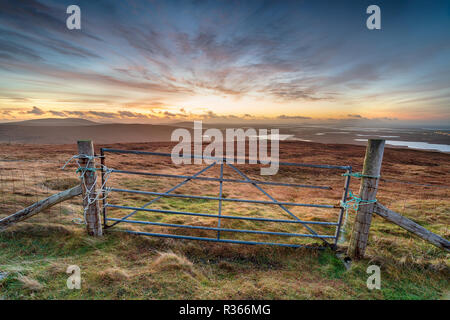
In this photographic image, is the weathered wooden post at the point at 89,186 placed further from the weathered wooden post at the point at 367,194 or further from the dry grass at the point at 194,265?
the weathered wooden post at the point at 367,194

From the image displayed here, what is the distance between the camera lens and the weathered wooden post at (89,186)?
3588 mm

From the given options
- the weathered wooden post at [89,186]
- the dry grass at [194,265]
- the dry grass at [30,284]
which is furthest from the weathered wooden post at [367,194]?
the dry grass at [30,284]

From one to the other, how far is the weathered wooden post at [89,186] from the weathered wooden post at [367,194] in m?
4.93

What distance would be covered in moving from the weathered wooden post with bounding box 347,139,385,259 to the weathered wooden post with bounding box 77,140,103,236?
493 cm

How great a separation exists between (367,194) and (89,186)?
5.16m

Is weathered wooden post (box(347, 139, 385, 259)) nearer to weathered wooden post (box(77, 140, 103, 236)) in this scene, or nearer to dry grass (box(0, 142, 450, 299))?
dry grass (box(0, 142, 450, 299))

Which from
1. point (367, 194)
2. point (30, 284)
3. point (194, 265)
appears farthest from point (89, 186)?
point (367, 194)

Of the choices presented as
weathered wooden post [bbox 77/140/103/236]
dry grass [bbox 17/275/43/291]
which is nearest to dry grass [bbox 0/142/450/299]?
dry grass [bbox 17/275/43/291]

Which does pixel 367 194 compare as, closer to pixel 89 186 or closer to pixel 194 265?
pixel 194 265

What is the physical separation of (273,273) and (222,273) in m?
0.87

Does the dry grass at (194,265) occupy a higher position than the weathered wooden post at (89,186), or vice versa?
the weathered wooden post at (89,186)

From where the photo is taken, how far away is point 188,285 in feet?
9.50
